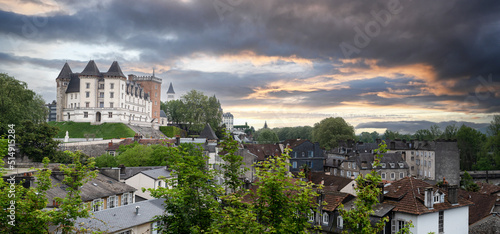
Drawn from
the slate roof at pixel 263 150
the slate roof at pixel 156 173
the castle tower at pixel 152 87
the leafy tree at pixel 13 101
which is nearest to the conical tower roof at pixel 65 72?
the castle tower at pixel 152 87

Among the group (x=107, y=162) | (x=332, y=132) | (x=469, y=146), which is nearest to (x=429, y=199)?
(x=107, y=162)

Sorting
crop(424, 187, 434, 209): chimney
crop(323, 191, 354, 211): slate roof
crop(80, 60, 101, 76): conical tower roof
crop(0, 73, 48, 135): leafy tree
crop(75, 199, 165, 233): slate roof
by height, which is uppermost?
crop(80, 60, 101, 76): conical tower roof

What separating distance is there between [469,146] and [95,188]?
343 ft

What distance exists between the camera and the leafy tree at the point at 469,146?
331 feet

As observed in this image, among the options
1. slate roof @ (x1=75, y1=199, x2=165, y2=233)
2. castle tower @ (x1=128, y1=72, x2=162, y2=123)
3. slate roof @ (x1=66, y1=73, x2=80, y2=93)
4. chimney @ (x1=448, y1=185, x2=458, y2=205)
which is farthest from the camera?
castle tower @ (x1=128, y1=72, x2=162, y2=123)

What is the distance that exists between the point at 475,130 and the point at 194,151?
114m

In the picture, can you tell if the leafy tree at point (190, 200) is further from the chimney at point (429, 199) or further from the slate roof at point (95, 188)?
the chimney at point (429, 199)

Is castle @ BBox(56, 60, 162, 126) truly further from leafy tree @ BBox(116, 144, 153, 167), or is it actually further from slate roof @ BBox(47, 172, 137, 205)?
slate roof @ BBox(47, 172, 137, 205)

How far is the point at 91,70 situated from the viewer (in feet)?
335

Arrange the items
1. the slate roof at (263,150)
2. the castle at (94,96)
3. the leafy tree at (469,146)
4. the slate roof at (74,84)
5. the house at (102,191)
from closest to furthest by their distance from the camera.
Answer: the house at (102,191)
the slate roof at (263,150)
the leafy tree at (469,146)
the castle at (94,96)
the slate roof at (74,84)

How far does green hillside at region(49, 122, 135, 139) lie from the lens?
93625 millimetres

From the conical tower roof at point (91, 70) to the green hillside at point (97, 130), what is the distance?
14.3 m

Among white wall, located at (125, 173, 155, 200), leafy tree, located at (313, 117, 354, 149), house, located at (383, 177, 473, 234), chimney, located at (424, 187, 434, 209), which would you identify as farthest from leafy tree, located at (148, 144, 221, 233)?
leafy tree, located at (313, 117, 354, 149)

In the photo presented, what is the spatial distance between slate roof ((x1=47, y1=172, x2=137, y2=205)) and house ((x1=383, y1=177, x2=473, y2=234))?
22.0 meters
